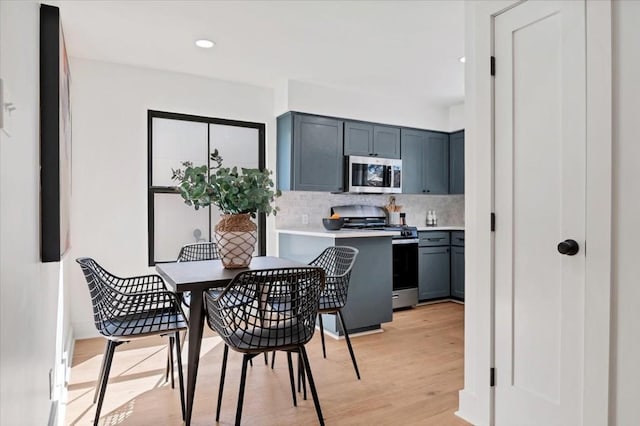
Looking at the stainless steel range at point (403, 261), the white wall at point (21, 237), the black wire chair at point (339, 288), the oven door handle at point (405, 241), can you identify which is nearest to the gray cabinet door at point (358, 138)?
the stainless steel range at point (403, 261)

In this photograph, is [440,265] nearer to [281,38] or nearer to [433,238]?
[433,238]

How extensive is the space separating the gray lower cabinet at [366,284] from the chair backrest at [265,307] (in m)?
1.56

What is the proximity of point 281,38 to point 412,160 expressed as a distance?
105 inches

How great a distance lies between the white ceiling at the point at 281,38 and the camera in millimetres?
2902

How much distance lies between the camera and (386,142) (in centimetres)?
519

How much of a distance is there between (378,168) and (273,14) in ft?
8.23

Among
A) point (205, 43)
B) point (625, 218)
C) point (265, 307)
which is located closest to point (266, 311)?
point (265, 307)

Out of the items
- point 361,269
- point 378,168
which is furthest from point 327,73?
point 361,269

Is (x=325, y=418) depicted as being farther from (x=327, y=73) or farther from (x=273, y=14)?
(x=327, y=73)

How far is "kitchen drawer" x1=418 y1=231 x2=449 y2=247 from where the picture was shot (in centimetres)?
505

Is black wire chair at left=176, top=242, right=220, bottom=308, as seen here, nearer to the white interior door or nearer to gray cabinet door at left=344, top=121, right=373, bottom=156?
gray cabinet door at left=344, top=121, right=373, bottom=156

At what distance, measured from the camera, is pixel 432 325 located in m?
4.20

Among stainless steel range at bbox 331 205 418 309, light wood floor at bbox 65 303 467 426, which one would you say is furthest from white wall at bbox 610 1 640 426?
stainless steel range at bbox 331 205 418 309

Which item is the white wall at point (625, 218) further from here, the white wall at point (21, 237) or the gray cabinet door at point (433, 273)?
the gray cabinet door at point (433, 273)
